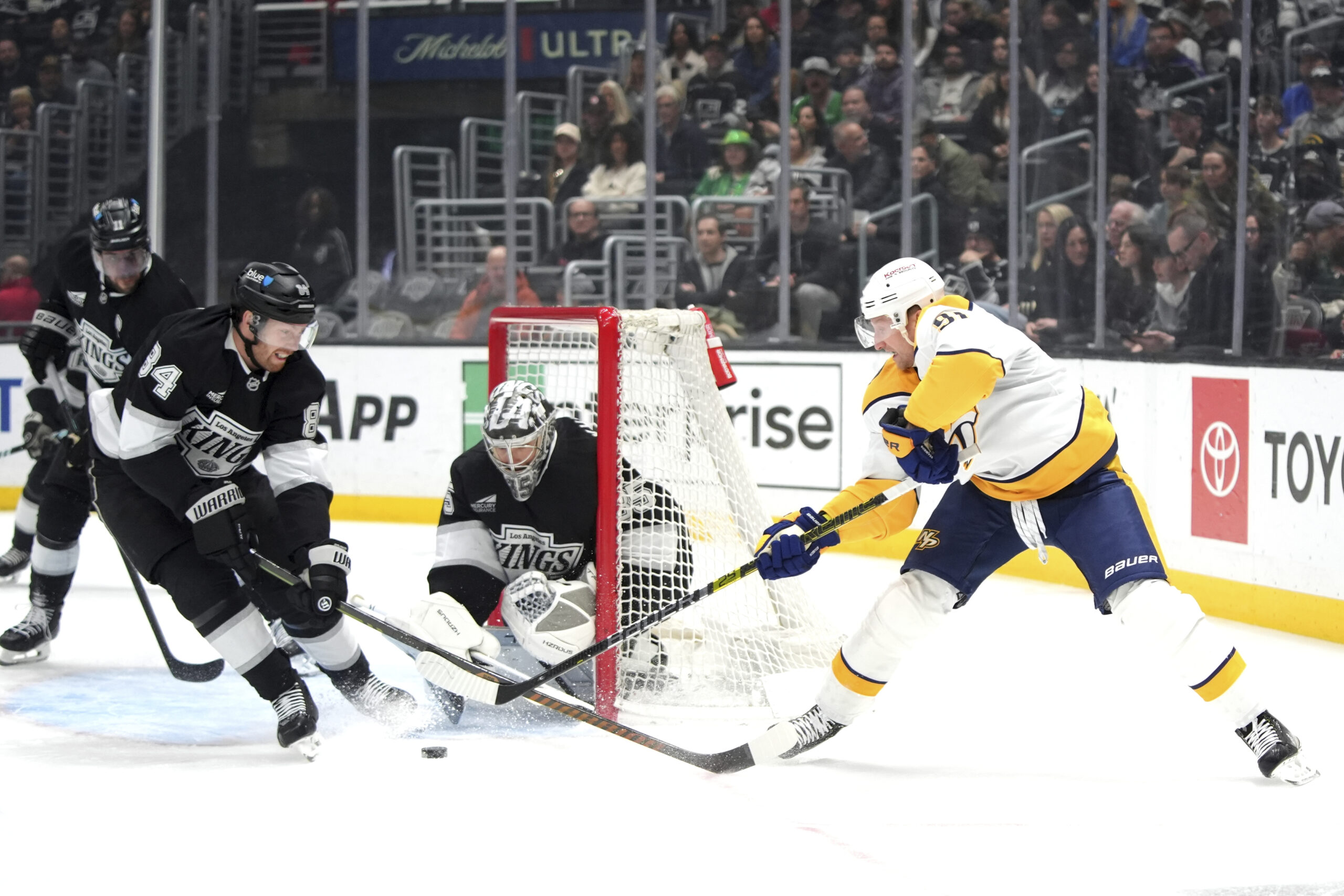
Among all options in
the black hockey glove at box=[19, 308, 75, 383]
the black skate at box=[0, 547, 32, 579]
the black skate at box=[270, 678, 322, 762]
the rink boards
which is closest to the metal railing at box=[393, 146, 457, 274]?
the rink boards

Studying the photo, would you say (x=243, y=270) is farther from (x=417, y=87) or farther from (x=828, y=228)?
(x=417, y=87)

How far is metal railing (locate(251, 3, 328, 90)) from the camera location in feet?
24.0

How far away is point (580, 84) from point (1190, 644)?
4.97m

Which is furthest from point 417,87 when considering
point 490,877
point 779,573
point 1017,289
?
point 490,877

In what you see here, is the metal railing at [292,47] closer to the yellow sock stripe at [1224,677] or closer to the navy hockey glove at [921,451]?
the navy hockey glove at [921,451]

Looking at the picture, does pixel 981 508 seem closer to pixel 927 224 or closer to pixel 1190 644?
pixel 1190 644

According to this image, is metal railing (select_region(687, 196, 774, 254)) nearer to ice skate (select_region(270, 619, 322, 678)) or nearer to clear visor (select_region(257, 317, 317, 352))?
ice skate (select_region(270, 619, 322, 678))

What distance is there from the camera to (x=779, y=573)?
2.77 m

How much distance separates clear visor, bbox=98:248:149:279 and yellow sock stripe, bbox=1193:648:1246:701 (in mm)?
2711

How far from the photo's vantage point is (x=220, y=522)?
280cm

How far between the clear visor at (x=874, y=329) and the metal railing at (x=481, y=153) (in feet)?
14.3

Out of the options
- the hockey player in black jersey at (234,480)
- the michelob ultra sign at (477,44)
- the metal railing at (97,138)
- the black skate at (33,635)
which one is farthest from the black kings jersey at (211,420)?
the metal railing at (97,138)

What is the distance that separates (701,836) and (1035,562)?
3108 mm

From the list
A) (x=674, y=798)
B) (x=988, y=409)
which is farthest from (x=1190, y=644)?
(x=674, y=798)
